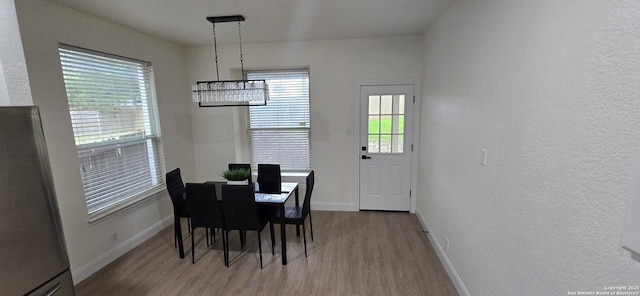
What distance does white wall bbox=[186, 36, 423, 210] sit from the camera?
3.67 meters

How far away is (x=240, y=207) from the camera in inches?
101

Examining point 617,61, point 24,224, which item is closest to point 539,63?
point 617,61

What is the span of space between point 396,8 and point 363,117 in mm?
1582

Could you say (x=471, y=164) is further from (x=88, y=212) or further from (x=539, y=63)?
(x=88, y=212)

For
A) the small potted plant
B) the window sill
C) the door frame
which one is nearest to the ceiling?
the door frame

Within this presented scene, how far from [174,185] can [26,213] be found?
1.60 metres

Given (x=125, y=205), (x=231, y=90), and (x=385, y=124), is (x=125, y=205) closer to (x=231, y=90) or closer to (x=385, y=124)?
(x=231, y=90)

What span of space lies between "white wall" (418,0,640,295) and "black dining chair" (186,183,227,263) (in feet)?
7.59

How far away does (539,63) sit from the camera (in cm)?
129

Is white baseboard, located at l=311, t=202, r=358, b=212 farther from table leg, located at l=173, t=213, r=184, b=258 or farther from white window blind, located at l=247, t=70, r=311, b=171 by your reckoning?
table leg, located at l=173, t=213, r=184, b=258

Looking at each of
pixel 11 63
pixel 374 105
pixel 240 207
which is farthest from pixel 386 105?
pixel 11 63

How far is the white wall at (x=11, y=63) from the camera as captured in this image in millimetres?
2008

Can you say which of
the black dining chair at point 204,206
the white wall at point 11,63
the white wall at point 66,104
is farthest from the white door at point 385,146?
the white wall at point 11,63

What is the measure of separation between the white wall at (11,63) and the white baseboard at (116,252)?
161cm
